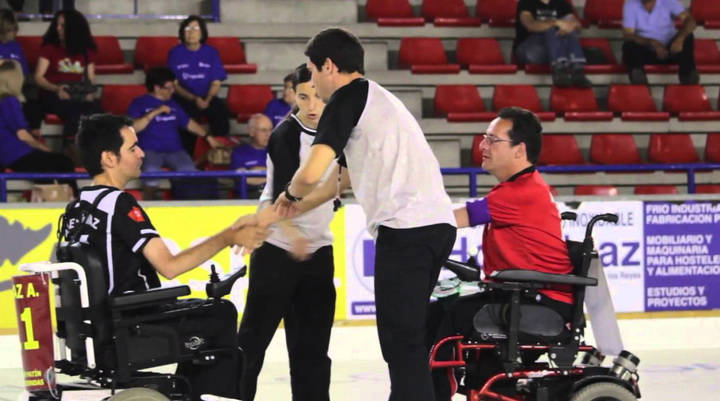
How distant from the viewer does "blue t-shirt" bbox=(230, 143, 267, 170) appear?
9.10 m

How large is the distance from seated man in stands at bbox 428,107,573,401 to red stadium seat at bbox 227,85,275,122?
606cm

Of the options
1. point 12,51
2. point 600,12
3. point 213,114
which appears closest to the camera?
point 12,51

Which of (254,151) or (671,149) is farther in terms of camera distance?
(671,149)

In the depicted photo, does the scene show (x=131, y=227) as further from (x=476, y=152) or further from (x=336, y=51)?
(x=476, y=152)

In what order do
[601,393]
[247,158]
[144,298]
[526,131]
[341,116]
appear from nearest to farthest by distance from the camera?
[341,116] < [144,298] < [601,393] < [526,131] < [247,158]

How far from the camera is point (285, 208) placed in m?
3.98

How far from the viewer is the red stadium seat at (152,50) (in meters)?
10.5

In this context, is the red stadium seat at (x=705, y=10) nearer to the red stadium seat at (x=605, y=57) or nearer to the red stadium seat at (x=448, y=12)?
the red stadium seat at (x=605, y=57)

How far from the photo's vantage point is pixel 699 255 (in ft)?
27.5

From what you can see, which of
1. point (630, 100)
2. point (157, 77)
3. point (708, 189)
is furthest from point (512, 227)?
point (630, 100)

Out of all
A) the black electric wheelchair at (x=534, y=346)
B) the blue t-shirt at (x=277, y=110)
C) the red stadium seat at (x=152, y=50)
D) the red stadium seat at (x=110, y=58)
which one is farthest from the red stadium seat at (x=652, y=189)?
the black electric wheelchair at (x=534, y=346)

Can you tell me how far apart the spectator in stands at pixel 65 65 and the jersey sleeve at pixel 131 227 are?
226 inches

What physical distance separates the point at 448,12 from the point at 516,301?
7.76 metres

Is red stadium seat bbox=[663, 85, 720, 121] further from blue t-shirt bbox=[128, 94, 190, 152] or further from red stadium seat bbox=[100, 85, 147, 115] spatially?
red stadium seat bbox=[100, 85, 147, 115]
